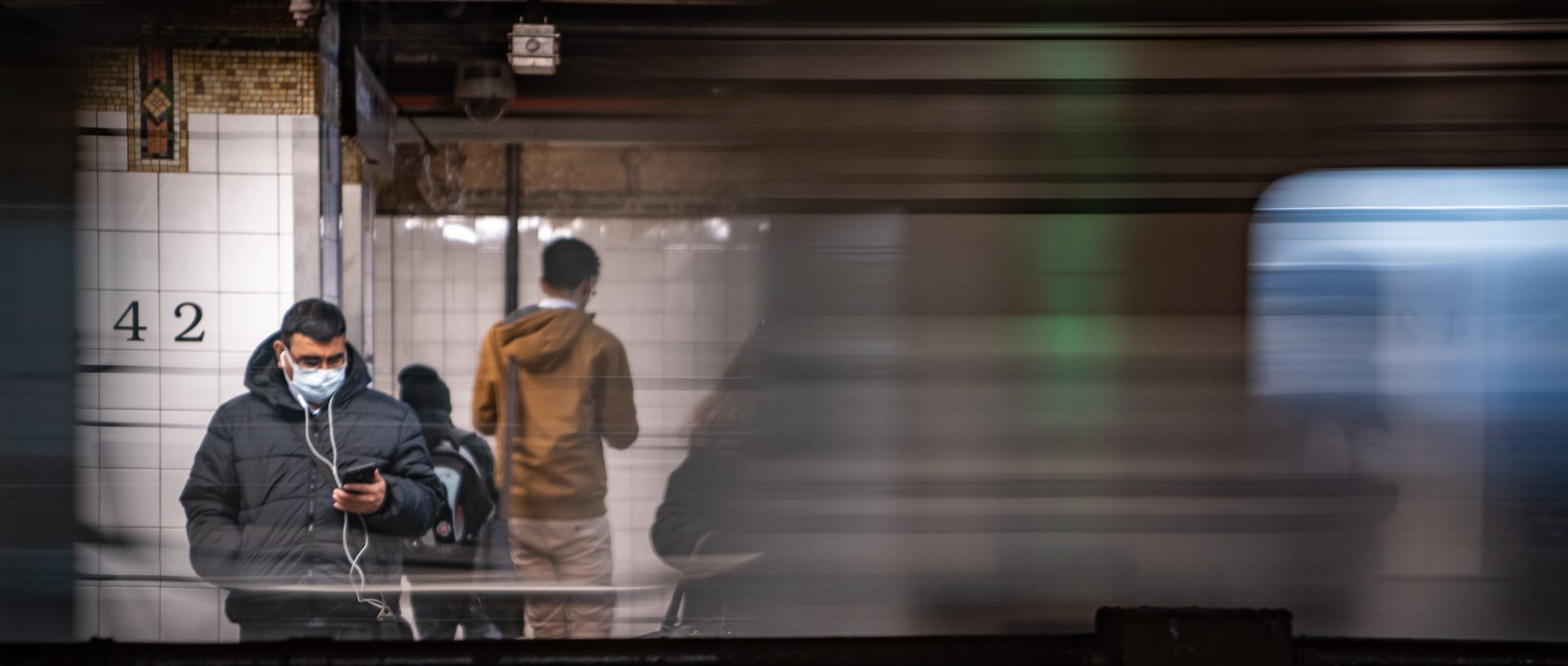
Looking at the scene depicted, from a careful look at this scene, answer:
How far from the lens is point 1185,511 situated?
1581 millimetres

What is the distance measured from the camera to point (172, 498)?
1.77 m

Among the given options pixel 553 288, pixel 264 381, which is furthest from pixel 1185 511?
pixel 264 381

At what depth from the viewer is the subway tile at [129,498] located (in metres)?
1.72

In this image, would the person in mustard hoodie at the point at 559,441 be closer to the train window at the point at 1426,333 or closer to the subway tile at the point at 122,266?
the subway tile at the point at 122,266

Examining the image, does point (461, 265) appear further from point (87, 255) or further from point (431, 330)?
point (87, 255)

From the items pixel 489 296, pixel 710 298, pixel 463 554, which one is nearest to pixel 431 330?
pixel 489 296

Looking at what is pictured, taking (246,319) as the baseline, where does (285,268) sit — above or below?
above

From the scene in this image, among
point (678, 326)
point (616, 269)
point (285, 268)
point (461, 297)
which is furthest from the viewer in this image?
point (461, 297)

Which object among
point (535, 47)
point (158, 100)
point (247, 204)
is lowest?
point (247, 204)

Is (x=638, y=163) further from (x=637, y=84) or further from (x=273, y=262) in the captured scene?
(x=273, y=262)

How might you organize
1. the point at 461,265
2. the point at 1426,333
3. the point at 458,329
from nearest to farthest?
1. the point at 1426,333
2. the point at 458,329
3. the point at 461,265

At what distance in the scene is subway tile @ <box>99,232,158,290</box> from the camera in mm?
1666

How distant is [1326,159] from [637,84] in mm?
1015

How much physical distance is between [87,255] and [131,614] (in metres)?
0.58
